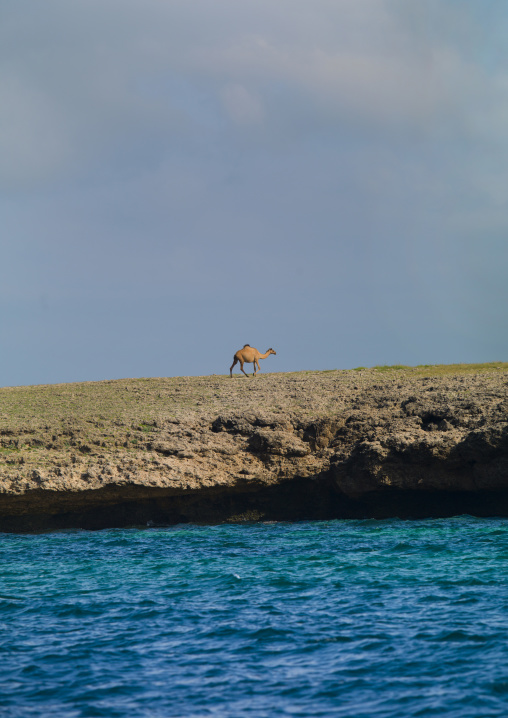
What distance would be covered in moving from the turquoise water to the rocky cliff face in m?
3.35

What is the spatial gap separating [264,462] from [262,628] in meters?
13.1

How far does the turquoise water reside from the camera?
8.73 metres

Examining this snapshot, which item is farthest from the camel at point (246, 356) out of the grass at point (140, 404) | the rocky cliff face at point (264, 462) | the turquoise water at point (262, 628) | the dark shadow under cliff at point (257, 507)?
the turquoise water at point (262, 628)

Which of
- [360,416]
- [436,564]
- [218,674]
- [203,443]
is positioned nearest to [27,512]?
[203,443]

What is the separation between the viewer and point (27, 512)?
24.4m

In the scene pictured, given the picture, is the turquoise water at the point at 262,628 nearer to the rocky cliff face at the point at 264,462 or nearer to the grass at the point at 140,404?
the rocky cliff face at the point at 264,462

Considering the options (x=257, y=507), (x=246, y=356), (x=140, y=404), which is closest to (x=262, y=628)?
(x=257, y=507)

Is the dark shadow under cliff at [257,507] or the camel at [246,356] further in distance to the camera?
the camel at [246,356]

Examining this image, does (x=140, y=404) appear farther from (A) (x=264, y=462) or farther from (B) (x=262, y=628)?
(B) (x=262, y=628)

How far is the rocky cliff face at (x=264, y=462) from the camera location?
76.2 ft

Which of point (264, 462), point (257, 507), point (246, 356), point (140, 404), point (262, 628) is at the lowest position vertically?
point (262, 628)

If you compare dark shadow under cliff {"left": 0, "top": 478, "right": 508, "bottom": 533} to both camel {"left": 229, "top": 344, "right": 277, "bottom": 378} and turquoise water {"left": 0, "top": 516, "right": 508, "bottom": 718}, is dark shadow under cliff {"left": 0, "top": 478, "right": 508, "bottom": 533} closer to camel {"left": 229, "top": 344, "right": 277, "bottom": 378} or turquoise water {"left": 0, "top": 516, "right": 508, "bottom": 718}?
turquoise water {"left": 0, "top": 516, "right": 508, "bottom": 718}

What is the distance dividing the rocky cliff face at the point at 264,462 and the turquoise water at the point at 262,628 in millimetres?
3345

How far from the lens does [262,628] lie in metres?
11.7
